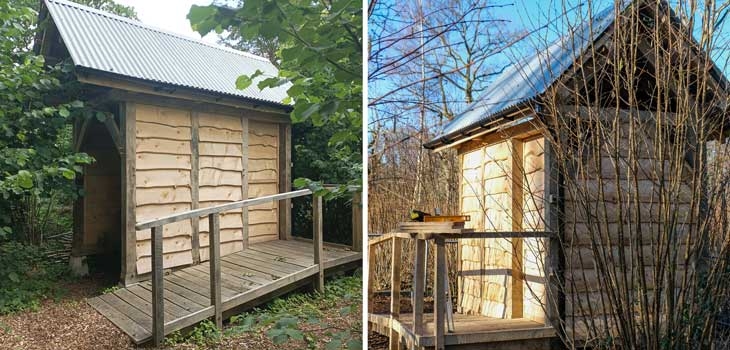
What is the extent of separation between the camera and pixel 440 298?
150 centimetres

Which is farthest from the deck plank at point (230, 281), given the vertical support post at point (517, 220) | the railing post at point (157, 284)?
the vertical support post at point (517, 220)

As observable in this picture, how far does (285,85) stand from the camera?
5.34 feet

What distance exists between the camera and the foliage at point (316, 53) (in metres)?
1.27

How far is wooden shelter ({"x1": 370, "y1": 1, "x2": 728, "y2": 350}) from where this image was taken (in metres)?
1.48

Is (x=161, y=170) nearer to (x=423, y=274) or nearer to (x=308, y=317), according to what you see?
(x=308, y=317)

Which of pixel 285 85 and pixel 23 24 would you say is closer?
pixel 23 24

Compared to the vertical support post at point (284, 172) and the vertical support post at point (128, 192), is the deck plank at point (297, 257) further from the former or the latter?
the vertical support post at point (128, 192)

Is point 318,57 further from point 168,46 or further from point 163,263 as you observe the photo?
point 163,263

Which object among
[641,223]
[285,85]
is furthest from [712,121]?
[285,85]

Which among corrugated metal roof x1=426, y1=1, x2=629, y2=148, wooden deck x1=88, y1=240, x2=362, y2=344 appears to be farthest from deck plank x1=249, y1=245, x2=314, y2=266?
corrugated metal roof x1=426, y1=1, x2=629, y2=148

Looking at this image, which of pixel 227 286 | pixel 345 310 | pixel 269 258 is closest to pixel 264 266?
pixel 269 258

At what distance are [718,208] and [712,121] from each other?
0.88ft

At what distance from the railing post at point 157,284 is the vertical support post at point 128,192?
5 centimetres

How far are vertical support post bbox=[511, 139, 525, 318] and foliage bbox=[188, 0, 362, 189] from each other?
49cm
